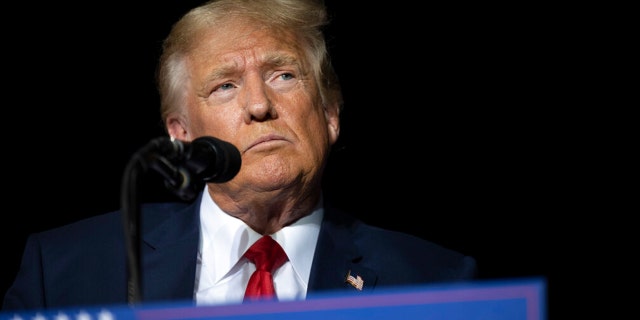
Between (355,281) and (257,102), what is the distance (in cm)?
60

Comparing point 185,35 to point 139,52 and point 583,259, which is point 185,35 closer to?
point 139,52

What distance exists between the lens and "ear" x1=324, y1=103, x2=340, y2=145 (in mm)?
2504

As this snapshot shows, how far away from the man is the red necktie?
24 millimetres

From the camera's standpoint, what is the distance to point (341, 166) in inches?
114

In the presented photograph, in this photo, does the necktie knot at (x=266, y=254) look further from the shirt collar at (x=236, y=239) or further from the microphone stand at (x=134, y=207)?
the microphone stand at (x=134, y=207)

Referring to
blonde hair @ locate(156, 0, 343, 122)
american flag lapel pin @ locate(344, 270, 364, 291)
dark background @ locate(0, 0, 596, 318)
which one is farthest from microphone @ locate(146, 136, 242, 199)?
dark background @ locate(0, 0, 596, 318)

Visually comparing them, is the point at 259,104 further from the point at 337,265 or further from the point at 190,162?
the point at 190,162

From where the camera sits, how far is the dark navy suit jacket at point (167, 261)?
226 cm

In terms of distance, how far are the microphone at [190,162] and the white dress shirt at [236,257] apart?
0.83 meters

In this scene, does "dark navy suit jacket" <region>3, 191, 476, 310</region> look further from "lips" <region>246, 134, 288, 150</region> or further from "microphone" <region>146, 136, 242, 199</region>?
"microphone" <region>146, 136, 242, 199</region>

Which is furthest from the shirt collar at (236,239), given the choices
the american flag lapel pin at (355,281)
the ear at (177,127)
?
the ear at (177,127)

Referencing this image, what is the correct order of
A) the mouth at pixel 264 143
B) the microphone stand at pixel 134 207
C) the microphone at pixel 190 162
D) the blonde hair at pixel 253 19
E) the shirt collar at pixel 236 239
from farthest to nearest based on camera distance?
the blonde hair at pixel 253 19, the shirt collar at pixel 236 239, the mouth at pixel 264 143, the microphone at pixel 190 162, the microphone stand at pixel 134 207

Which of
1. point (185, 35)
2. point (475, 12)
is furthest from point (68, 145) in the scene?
point (475, 12)

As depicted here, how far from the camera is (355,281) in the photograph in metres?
2.31
